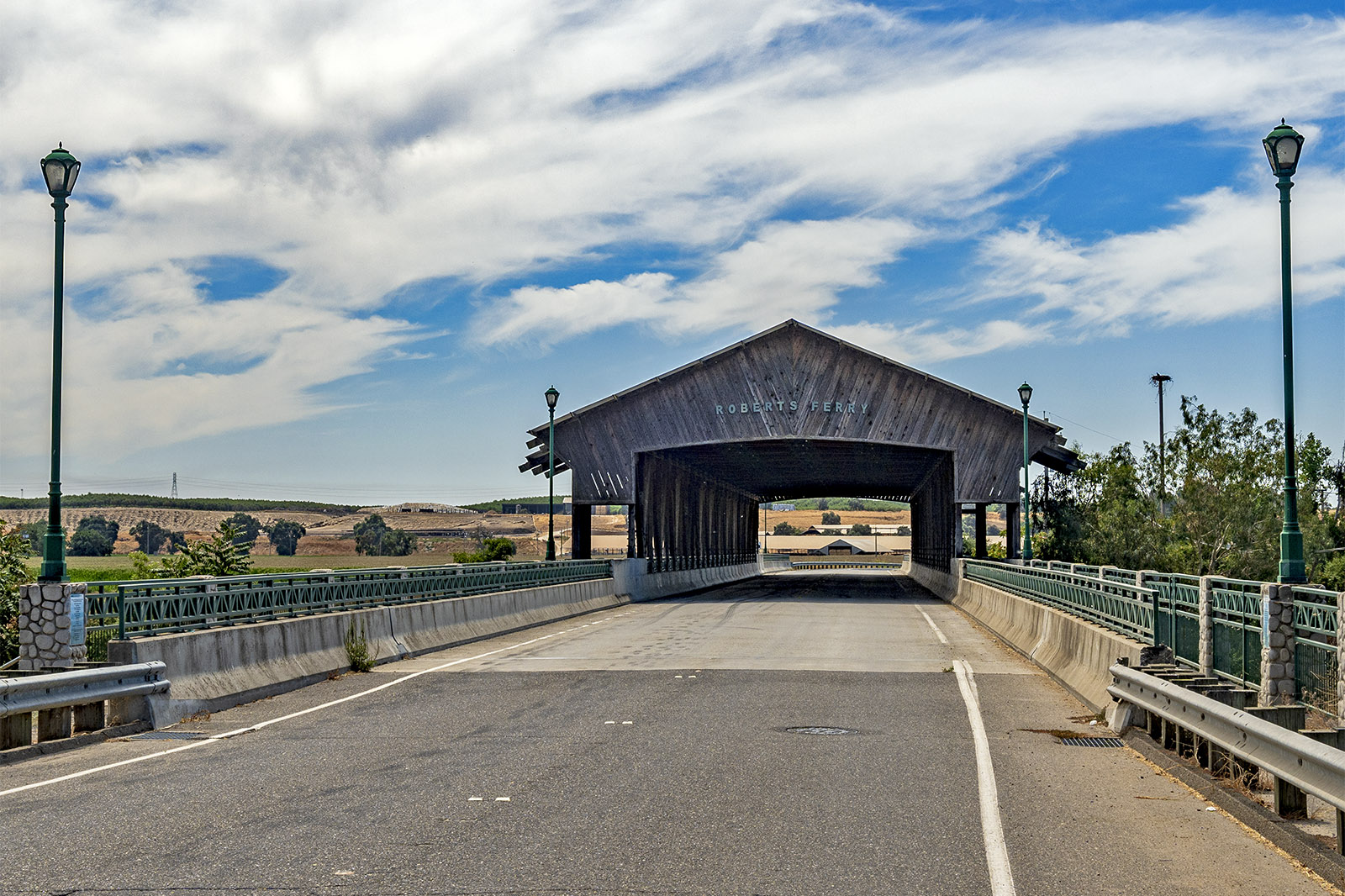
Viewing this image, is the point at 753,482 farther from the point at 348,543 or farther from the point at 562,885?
the point at 348,543

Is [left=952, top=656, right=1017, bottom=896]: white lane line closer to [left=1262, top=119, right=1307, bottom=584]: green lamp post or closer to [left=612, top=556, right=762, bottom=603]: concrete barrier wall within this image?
[left=1262, top=119, right=1307, bottom=584]: green lamp post

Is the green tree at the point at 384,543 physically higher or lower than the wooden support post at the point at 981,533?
lower

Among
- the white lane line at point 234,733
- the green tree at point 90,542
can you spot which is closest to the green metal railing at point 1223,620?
the white lane line at point 234,733

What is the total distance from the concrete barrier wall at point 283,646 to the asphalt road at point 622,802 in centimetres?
56

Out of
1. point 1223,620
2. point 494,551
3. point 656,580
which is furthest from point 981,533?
point 1223,620

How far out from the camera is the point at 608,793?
9.56 meters

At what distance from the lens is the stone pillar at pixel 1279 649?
12008 millimetres

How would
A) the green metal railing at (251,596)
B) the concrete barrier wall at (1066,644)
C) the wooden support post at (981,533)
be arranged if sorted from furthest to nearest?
the wooden support post at (981,533) → the concrete barrier wall at (1066,644) → the green metal railing at (251,596)

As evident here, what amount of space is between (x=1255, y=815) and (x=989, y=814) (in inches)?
70.7

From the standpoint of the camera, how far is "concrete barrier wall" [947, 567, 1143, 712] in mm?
15383

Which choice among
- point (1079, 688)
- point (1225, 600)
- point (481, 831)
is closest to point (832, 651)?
point (1079, 688)

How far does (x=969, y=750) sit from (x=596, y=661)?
9764 mm

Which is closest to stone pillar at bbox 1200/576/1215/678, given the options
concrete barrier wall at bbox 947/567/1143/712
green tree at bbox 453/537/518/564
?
concrete barrier wall at bbox 947/567/1143/712

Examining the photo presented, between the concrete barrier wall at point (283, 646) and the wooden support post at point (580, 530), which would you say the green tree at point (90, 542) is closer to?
the wooden support post at point (580, 530)
